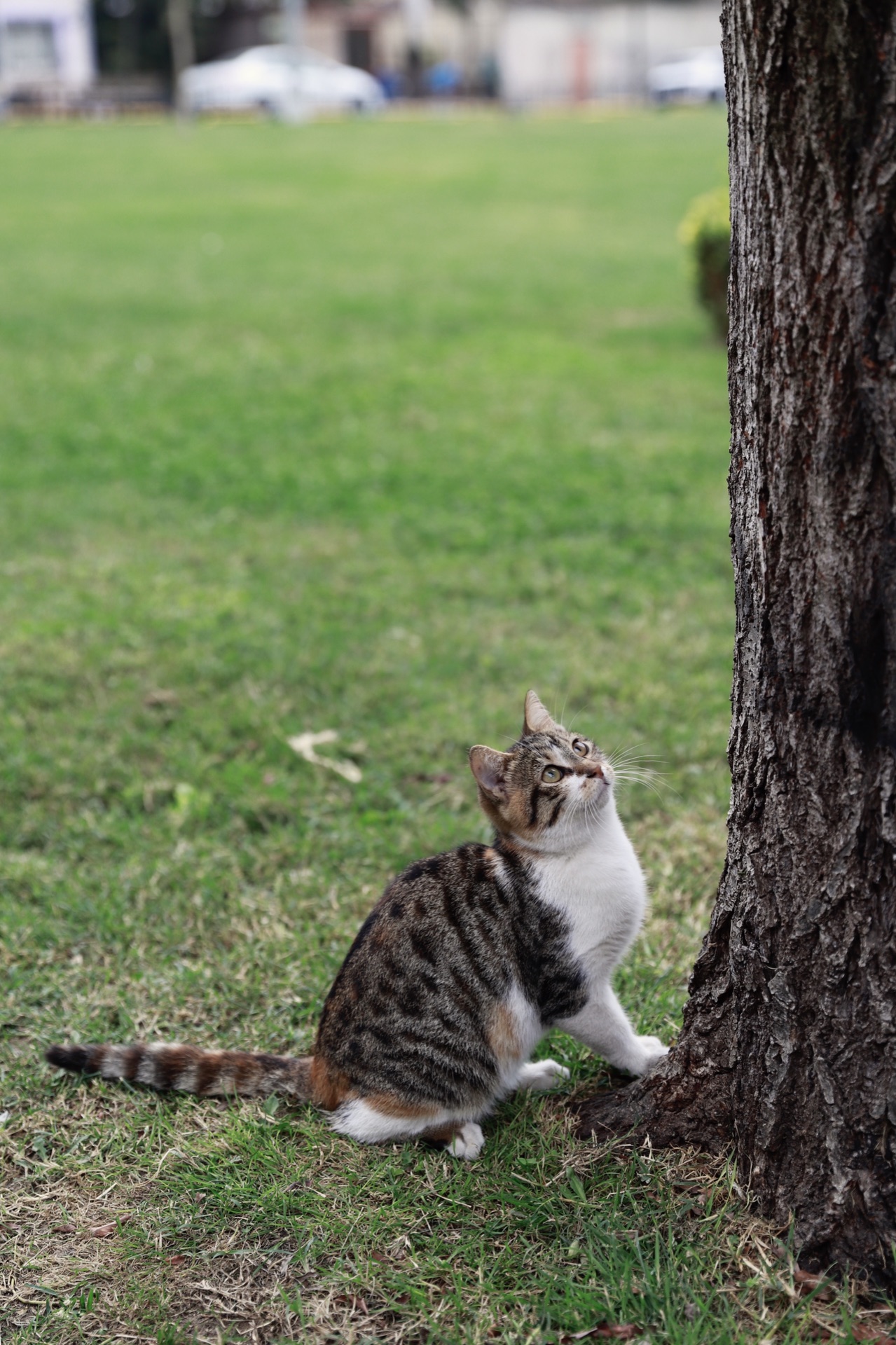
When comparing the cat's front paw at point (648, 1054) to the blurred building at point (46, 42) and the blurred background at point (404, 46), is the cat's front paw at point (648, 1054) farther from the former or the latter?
the blurred building at point (46, 42)

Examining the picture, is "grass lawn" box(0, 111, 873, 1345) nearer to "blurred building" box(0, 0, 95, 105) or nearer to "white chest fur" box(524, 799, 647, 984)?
"white chest fur" box(524, 799, 647, 984)

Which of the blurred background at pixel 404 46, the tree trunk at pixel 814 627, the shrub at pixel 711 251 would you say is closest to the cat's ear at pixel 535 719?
the tree trunk at pixel 814 627

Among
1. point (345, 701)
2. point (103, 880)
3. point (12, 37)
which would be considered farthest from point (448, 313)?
point (12, 37)

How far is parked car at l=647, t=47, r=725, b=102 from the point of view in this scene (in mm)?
39125

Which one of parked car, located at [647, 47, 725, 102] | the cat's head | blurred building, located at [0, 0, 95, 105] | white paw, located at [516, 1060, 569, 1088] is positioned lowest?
white paw, located at [516, 1060, 569, 1088]

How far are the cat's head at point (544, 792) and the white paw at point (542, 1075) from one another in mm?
571

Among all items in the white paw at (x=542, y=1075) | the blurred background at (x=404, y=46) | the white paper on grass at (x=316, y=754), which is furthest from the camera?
the blurred background at (x=404, y=46)

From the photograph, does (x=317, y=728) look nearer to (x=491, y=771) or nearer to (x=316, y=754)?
(x=316, y=754)

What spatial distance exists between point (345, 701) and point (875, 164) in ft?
11.2

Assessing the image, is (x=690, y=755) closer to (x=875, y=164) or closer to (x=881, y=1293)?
(x=881, y=1293)

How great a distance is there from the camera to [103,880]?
3.97 m

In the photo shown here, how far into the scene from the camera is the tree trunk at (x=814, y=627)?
1998 millimetres

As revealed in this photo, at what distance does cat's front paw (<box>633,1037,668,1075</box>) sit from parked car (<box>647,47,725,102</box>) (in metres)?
39.9

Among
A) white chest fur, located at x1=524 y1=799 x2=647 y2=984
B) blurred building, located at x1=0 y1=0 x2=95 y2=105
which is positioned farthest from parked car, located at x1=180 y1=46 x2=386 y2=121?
white chest fur, located at x1=524 y1=799 x2=647 y2=984
